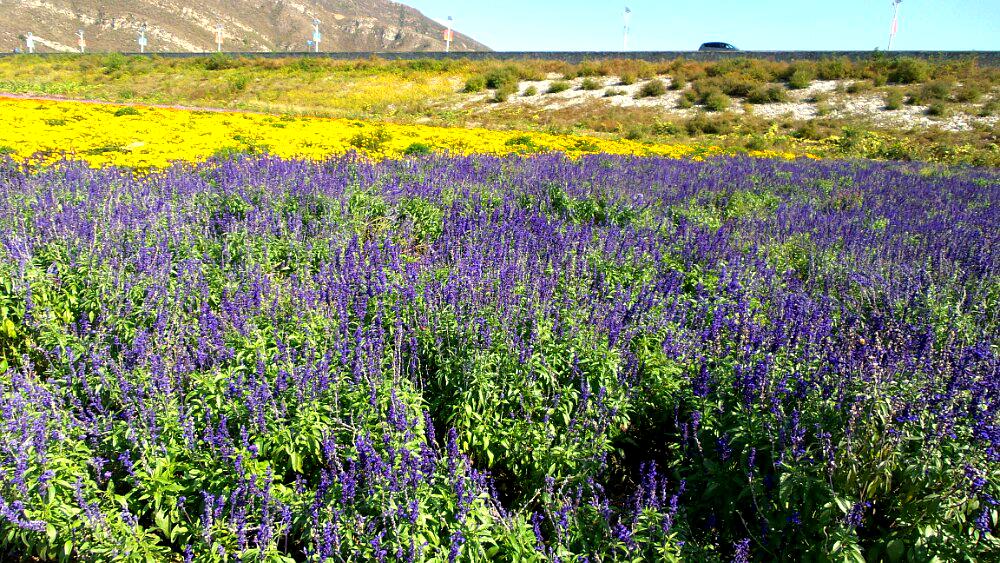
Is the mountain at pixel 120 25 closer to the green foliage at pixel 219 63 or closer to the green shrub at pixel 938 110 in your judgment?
the green foliage at pixel 219 63

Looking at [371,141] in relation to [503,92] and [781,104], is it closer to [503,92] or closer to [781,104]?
[503,92]

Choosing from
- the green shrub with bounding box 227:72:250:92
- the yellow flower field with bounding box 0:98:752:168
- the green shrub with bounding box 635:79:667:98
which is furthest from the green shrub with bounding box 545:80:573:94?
the green shrub with bounding box 227:72:250:92

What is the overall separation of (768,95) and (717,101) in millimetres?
3641

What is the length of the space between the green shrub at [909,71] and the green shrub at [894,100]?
2974 millimetres

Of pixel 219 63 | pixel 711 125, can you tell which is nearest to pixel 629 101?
pixel 711 125

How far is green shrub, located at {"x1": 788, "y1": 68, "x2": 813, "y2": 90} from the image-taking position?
3494 cm

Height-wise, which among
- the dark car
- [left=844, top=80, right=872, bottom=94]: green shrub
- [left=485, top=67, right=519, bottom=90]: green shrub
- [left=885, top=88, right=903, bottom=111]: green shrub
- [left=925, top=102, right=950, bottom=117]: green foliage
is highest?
the dark car

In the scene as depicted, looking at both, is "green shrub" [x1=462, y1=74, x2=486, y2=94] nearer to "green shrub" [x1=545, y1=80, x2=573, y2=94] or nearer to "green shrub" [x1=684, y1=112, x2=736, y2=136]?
"green shrub" [x1=545, y1=80, x2=573, y2=94]

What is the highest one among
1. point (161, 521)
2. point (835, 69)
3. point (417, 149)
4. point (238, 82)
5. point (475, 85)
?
point (835, 69)

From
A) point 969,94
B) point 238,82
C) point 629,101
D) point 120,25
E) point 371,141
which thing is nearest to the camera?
point 371,141

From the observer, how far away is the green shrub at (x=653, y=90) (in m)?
37.4

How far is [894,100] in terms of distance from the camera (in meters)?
30.2

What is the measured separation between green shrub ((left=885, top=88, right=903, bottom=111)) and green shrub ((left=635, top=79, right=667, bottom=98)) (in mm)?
13123

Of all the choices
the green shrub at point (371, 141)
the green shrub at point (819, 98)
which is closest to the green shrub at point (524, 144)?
the green shrub at point (371, 141)
